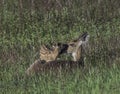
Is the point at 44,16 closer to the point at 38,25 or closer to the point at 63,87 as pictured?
the point at 38,25

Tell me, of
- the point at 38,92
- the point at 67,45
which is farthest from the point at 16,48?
the point at 38,92

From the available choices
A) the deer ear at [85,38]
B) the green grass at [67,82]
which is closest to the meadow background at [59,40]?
the green grass at [67,82]

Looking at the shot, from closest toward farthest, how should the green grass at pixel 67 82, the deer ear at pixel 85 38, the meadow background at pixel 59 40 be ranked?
the green grass at pixel 67 82
the meadow background at pixel 59 40
the deer ear at pixel 85 38

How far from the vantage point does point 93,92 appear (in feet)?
21.1

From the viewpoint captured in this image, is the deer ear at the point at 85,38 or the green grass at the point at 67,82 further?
the deer ear at the point at 85,38

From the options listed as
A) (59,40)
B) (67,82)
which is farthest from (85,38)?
(59,40)

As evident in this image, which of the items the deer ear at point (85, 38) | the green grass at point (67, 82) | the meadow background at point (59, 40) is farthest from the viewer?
the deer ear at point (85, 38)

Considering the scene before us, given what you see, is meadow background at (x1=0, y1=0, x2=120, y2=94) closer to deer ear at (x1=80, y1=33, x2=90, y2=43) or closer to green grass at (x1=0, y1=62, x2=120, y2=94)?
green grass at (x1=0, y1=62, x2=120, y2=94)

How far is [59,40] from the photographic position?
36.2ft

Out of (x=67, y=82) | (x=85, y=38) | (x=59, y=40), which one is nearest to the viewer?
(x=67, y=82)

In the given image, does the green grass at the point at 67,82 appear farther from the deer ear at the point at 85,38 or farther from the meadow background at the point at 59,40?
the deer ear at the point at 85,38

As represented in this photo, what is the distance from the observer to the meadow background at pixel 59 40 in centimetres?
703

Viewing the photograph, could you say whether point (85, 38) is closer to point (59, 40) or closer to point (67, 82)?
point (67, 82)

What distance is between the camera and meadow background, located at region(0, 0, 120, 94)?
7.03 meters
